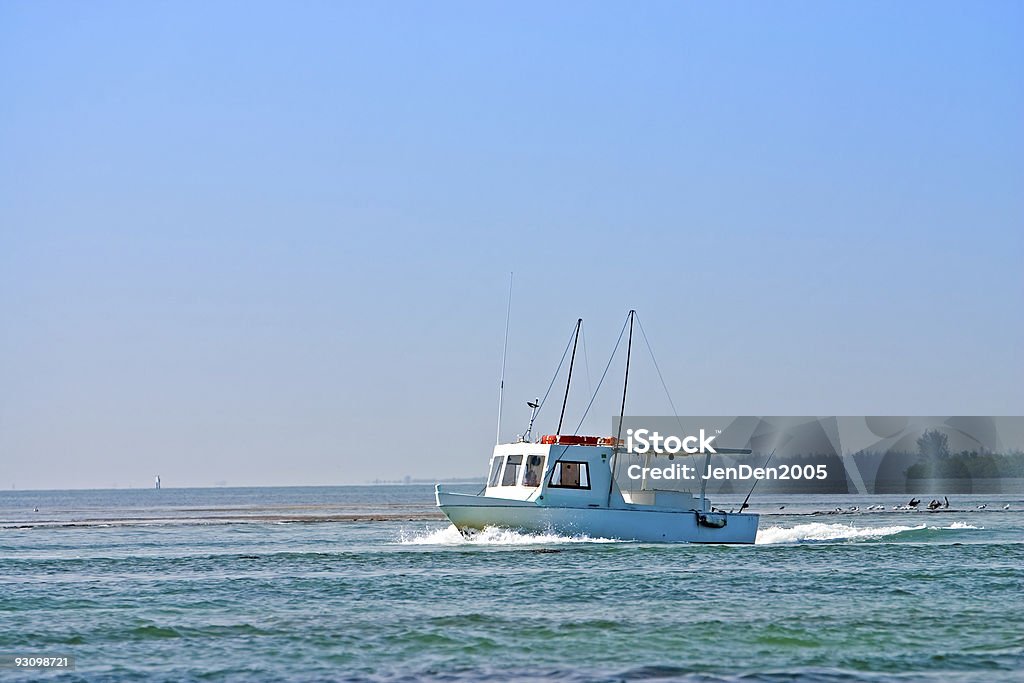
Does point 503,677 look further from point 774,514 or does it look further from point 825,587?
point 774,514

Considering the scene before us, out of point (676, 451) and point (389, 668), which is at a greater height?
point (676, 451)

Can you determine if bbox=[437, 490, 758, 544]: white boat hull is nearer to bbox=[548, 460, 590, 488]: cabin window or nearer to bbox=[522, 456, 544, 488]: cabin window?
bbox=[548, 460, 590, 488]: cabin window

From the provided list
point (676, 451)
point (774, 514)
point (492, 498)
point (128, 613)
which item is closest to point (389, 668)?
point (128, 613)

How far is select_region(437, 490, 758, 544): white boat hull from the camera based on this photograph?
4272cm

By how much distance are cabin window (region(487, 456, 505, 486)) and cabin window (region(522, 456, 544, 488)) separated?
61.3 inches

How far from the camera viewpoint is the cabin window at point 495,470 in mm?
45125

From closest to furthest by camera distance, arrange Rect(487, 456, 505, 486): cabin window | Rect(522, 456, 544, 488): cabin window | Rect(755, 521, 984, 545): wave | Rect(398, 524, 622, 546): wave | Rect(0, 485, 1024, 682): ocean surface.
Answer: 1. Rect(0, 485, 1024, 682): ocean surface
2. Rect(398, 524, 622, 546): wave
3. Rect(522, 456, 544, 488): cabin window
4. Rect(487, 456, 505, 486): cabin window
5. Rect(755, 521, 984, 545): wave

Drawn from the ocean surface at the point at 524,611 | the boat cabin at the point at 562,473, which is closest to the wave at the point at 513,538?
the ocean surface at the point at 524,611

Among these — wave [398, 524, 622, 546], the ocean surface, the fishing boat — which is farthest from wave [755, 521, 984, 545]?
wave [398, 524, 622, 546]

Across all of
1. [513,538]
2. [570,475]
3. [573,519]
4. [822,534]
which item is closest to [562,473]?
[570,475]

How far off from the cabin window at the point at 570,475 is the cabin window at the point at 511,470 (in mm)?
1473

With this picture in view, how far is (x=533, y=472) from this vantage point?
43.5 metres

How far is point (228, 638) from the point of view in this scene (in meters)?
24.1

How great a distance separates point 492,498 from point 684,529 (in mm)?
6502
